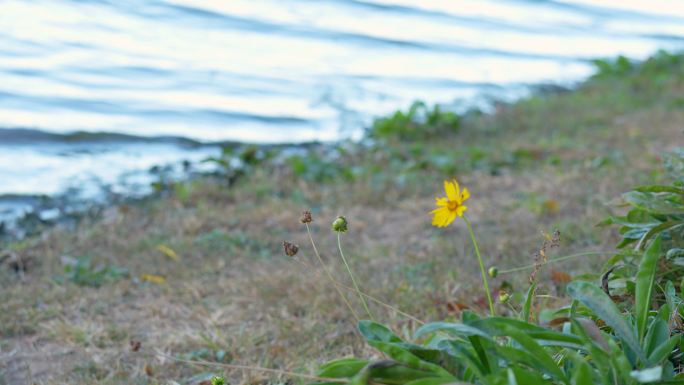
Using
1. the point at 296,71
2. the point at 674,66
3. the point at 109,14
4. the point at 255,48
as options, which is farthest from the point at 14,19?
the point at 674,66

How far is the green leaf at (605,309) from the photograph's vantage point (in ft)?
6.07

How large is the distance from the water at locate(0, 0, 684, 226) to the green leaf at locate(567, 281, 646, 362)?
14.7 ft

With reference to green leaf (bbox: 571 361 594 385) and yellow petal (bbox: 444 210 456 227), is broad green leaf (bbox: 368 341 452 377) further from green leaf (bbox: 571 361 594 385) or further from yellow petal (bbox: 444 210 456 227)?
yellow petal (bbox: 444 210 456 227)

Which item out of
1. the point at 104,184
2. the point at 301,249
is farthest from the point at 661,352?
the point at 104,184

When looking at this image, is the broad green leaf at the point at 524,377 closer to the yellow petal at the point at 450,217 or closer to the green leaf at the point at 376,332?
the green leaf at the point at 376,332

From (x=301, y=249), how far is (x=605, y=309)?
2406 millimetres

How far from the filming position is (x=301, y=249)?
4207mm

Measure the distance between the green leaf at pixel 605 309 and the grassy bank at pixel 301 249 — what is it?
0.59 m

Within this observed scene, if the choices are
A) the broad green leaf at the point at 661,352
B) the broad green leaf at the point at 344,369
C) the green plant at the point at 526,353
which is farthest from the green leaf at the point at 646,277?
the broad green leaf at the point at 344,369

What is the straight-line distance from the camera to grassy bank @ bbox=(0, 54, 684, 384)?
305 cm

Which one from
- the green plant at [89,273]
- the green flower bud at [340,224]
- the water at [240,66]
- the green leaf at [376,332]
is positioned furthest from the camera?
the water at [240,66]

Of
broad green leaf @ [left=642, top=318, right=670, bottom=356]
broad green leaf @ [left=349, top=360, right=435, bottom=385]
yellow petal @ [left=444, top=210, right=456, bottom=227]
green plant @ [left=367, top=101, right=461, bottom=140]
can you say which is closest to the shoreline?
green plant @ [left=367, top=101, right=461, bottom=140]

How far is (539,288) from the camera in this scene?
3.29 meters

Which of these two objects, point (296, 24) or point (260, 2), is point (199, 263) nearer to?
point (296, 24)
